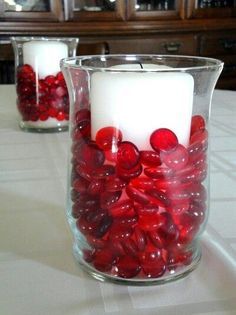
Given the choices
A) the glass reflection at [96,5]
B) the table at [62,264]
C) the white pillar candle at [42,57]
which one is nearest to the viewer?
the table at [62,264]

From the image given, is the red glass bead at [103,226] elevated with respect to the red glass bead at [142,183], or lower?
lower

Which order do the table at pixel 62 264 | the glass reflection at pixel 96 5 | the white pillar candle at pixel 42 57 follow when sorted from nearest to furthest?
1. the table at pixel 62 264
2. the white pillar candle at pixel 42 57
3. the glass reflection at pixel 96 5

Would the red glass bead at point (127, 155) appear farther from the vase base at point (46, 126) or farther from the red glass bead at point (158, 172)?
the vase base at point (46, 126)

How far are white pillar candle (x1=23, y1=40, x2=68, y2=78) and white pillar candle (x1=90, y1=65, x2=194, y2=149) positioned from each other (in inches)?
16.0

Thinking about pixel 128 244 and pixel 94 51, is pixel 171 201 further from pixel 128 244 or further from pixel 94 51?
pixel 94 51

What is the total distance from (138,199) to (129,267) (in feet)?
0.16

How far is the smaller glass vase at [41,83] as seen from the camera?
0.69 m

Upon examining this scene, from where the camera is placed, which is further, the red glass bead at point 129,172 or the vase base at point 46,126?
the vase base at point 46,126

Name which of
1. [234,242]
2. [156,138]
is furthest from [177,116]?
[234,242]

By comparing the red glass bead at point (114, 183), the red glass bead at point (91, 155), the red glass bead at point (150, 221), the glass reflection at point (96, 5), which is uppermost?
the glass reflection at point (96, 5)

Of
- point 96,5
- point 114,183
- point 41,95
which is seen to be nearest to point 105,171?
point 114,183

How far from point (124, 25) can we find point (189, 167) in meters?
1.82

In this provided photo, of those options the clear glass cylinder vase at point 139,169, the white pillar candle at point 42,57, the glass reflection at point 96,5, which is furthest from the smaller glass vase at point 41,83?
the glass reflection at point 96,5

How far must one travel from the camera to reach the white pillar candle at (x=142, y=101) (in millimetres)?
280
